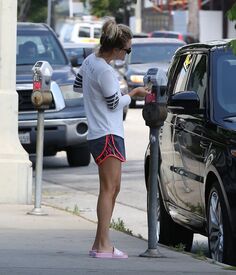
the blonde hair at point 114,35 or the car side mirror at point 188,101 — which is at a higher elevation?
the blonde hair at point 114,35

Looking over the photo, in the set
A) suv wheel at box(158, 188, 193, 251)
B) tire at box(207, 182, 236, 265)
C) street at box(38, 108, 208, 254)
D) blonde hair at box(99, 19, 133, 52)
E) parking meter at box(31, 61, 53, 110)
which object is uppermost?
blonde hair at box(99, 19, 133, 52)

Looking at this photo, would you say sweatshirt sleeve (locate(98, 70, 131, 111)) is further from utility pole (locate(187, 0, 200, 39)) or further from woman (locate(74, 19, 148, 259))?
utility pole (locate(187, 0, 200, 39))

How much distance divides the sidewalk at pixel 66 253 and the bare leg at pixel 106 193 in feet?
0.55

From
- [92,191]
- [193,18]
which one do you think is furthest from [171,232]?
[193,18]

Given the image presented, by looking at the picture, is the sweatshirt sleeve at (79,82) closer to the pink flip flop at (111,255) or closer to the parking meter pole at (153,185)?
the parking meter pole at (153,185)

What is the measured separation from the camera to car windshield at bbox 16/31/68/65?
17453 millimetres

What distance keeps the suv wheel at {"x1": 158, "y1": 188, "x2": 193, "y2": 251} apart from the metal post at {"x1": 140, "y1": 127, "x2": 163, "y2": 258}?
5.91 feet

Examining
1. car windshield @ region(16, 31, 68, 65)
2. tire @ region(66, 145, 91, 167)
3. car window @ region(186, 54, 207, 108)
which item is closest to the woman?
car window @ region(186, 54, 207, 108)

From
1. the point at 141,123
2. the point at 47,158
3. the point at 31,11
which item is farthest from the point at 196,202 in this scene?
the point at 31,11

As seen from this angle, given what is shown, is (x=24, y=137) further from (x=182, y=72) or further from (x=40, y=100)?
(x=182, y=72)

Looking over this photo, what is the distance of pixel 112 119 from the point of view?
8.20 meters

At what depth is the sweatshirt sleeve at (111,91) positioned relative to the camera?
8109 millimetres

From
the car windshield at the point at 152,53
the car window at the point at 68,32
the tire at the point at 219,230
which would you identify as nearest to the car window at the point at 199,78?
the tire at the point at 219,230

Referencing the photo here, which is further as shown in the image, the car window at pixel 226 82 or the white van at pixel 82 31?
the white van at pixel 82 31
